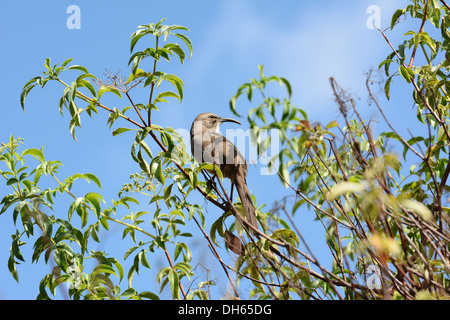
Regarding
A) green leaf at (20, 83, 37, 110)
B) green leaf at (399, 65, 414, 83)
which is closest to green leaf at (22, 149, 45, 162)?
green leaf at (20, 83, 37, 110)

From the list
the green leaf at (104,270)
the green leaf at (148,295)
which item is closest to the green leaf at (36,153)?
the green leaf at (104,270)

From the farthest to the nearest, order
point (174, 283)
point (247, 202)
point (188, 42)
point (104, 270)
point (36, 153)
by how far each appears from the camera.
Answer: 1. point (247, 202)
2. point (36, 153)
3. point (188, 42)
4. point (104, 270)
5. point (174, 283)

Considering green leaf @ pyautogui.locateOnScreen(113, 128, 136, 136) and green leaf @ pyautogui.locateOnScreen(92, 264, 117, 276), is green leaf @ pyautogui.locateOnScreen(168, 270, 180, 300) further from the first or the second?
green leaf @ pyautogui.locateOnScreen(113, 128, 136, 136)

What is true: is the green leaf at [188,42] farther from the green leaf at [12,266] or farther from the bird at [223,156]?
the green leaf at [12,266]

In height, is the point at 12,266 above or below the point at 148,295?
above

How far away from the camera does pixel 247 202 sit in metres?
4.15

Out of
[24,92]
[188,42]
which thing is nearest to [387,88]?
[188,42]

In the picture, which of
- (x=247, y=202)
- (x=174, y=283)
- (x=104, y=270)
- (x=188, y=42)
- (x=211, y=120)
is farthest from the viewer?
(x=211, y=120)

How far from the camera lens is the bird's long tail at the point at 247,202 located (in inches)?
157

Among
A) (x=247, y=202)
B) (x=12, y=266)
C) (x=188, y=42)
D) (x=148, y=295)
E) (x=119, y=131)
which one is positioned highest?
(x=188, y=42)

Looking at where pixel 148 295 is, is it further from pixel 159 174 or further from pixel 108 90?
pixel 108 90
